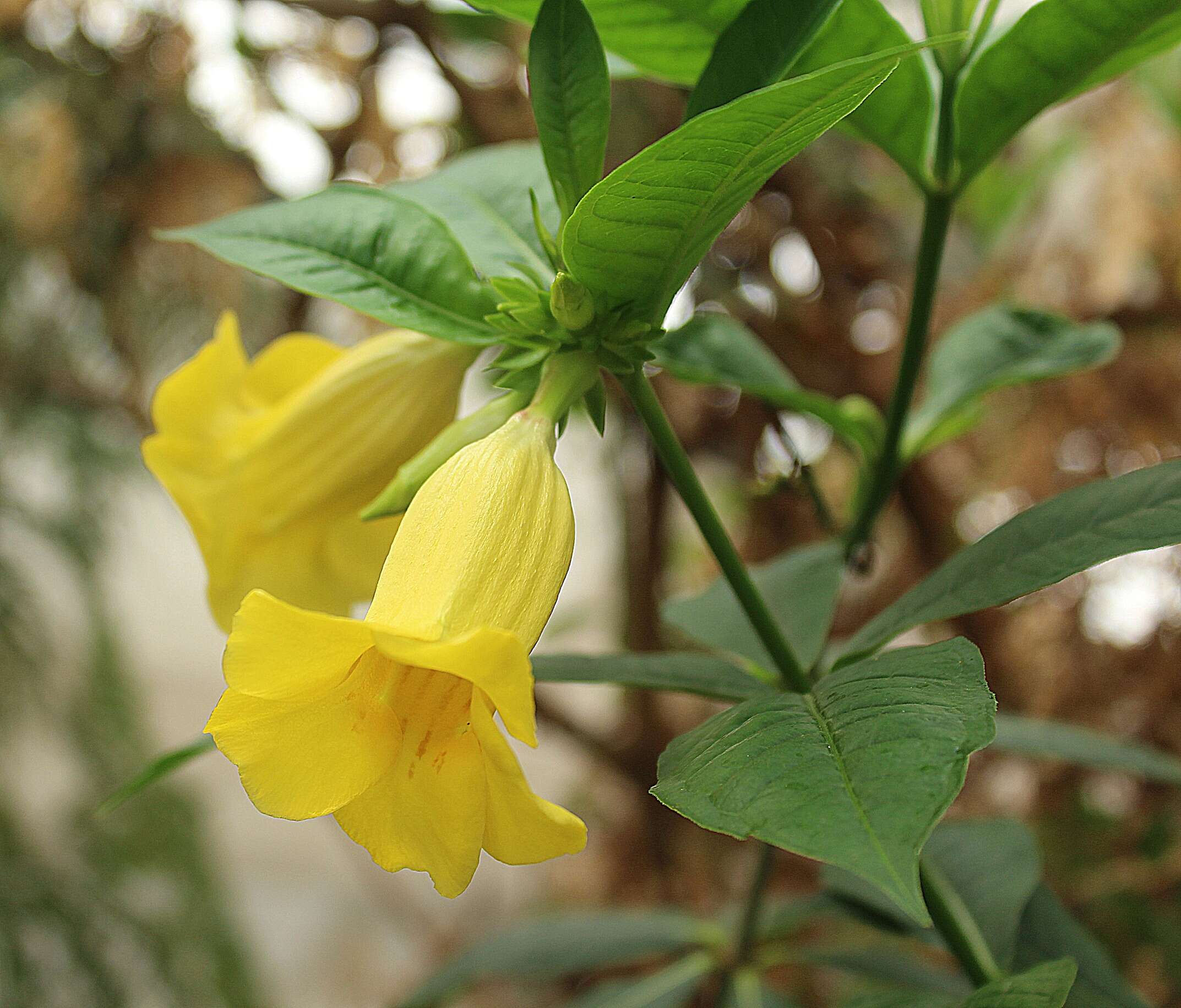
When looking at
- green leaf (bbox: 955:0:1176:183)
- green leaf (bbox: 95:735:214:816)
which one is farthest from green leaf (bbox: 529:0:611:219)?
green leaf (bbox: 95:735:214:816)

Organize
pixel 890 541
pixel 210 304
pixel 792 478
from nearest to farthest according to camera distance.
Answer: pixel 792 478
pixel 210 304
pixel 890 541

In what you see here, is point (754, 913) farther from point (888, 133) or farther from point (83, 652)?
point (83, 652)

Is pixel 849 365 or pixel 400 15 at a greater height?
pixel 400 15

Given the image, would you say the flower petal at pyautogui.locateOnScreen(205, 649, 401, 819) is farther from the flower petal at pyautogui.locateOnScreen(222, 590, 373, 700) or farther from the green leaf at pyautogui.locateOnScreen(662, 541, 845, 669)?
the green leaf at pyautogui.locateOnScreen(662, 541, 845, 669)

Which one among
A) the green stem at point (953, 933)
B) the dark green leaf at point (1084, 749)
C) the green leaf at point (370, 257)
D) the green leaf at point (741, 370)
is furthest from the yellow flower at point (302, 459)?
the dark green leaf at point (1084, 749)

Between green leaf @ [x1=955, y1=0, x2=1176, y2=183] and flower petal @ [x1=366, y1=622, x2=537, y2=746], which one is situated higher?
green leaf @ [x1=955, y1=0, x2=1176, y2=183]

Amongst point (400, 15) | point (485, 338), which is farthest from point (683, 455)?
point (400, 15)
